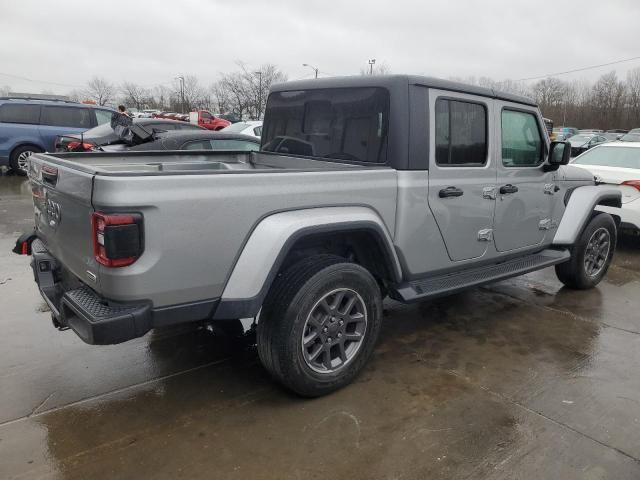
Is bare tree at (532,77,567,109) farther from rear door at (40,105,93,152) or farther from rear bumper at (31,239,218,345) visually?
rear bumper at (31,239,218,345)

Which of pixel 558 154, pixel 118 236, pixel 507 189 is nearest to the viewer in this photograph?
pixel 118 236

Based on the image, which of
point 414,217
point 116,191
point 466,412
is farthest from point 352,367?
point 116,191

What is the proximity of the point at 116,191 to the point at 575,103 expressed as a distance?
80608mm

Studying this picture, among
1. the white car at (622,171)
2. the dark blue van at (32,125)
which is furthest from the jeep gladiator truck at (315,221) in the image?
the dark blue van at (32,125)

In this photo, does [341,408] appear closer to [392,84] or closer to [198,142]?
[392,84]

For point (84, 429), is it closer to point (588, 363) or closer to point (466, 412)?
point (466, 412)

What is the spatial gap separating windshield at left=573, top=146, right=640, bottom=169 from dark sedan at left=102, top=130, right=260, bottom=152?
5.26 m

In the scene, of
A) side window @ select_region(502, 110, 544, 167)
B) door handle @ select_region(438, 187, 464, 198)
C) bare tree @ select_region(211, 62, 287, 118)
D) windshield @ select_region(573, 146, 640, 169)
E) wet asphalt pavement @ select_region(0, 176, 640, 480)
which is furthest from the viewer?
bare tree @ select_region(211, 62, 287, 118)

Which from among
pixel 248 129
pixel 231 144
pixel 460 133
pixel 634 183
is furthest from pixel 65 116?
pixel 634 183

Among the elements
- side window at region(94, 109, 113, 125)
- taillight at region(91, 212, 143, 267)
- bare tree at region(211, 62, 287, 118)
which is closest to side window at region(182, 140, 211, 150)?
taillight at region(91, 212, 143, 267)

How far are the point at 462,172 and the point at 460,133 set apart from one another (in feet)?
0.99

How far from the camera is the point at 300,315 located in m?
2.94

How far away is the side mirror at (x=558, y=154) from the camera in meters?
4.54

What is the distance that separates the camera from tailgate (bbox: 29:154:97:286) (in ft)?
8.44
